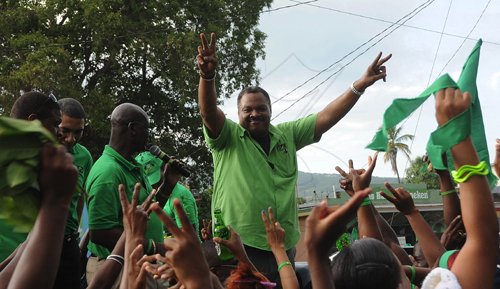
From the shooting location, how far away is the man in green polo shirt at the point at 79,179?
363 centimetres

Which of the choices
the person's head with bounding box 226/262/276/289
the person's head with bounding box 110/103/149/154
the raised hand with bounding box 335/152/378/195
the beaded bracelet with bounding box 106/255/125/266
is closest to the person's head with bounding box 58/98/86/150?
the person's head with bounding box 110/103/149/154

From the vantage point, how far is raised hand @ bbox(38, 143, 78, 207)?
1754mm

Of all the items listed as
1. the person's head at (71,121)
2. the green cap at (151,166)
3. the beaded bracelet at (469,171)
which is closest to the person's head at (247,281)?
the beaded bracelet at (469,171)

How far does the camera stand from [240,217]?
409 cm

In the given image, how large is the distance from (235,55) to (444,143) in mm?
14496

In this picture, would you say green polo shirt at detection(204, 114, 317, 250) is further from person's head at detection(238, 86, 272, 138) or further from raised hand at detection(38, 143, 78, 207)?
raised hand at detection(38, 143, 78, 207)

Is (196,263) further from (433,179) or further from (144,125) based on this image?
(433,179)

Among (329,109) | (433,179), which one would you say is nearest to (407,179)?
(433,179)

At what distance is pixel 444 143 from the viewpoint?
7.13ft

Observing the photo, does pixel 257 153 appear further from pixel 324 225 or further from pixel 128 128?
pixel 324 225

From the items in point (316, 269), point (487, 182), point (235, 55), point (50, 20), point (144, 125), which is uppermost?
point (50, 20)

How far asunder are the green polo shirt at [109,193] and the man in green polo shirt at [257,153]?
51 centimetres

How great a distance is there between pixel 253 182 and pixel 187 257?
2.18 meters

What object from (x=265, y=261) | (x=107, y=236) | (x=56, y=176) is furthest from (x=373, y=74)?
(x=56, y=176)
